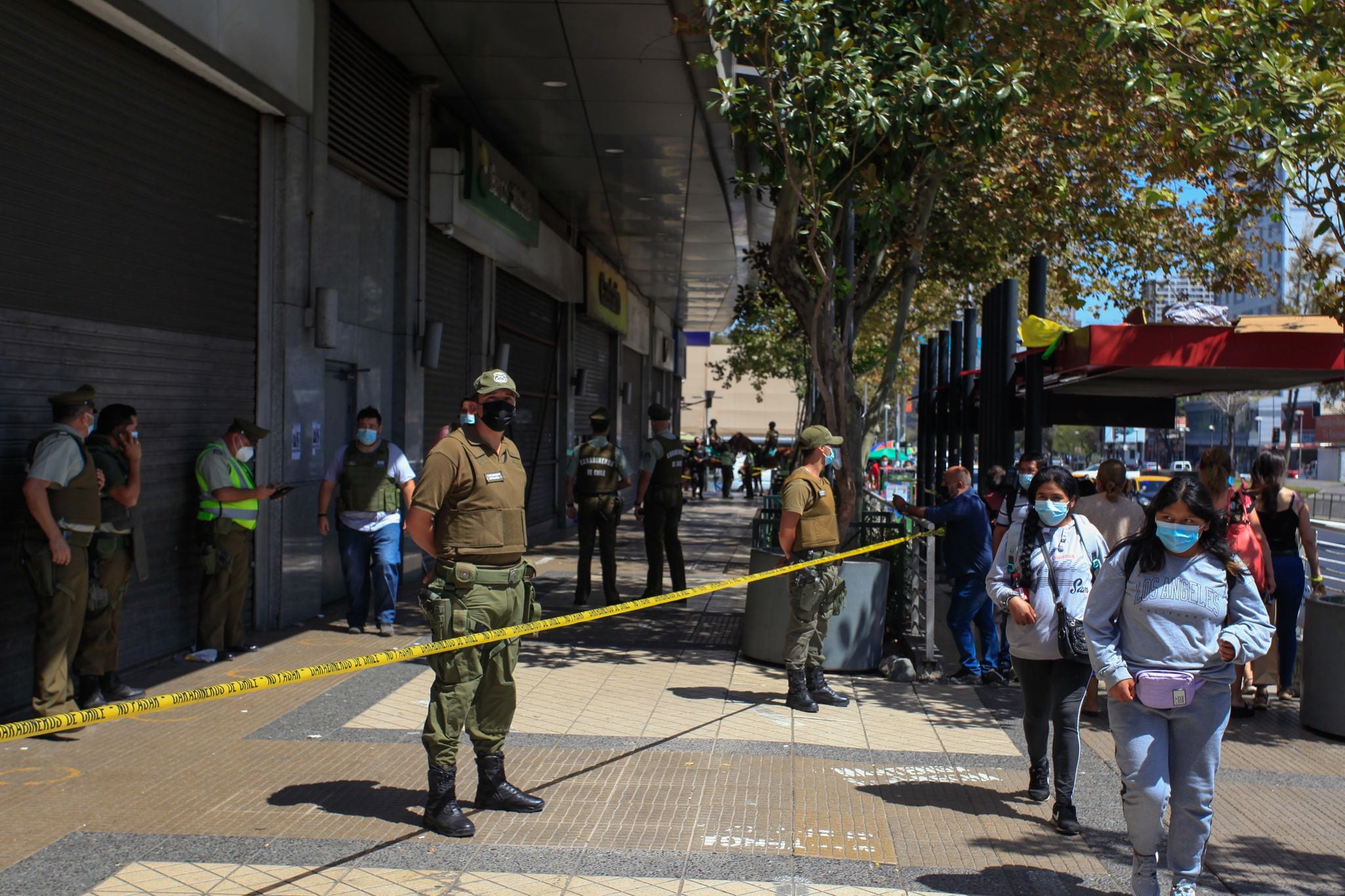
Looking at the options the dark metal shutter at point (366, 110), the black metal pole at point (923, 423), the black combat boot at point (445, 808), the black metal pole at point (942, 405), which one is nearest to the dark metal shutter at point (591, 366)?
the black metal pole at point (923, 423)

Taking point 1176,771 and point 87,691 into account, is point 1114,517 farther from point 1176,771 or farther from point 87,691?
point 87,691

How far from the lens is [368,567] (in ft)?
33.1

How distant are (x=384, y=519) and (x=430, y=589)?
4699 mm

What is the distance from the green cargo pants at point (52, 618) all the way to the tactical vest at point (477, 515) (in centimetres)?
239

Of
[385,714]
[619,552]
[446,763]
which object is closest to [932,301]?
[619,552]

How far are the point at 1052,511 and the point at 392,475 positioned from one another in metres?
5.77

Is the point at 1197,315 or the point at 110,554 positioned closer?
the point at 110,554

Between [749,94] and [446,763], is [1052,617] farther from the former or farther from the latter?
[749,94]

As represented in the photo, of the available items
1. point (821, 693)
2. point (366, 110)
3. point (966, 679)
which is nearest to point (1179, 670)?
point (821, 693)

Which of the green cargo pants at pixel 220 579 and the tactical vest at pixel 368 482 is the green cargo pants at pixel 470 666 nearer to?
the green cargo pants at pixel 220 579

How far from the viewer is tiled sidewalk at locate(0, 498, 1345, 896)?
4.87 metres

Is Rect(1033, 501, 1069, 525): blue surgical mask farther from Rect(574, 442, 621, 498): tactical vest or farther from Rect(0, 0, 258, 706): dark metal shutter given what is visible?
Rect(574, 442, 621, 498): tactical vest

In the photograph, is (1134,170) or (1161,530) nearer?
(1161,530)

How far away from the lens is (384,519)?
994 centimetres
